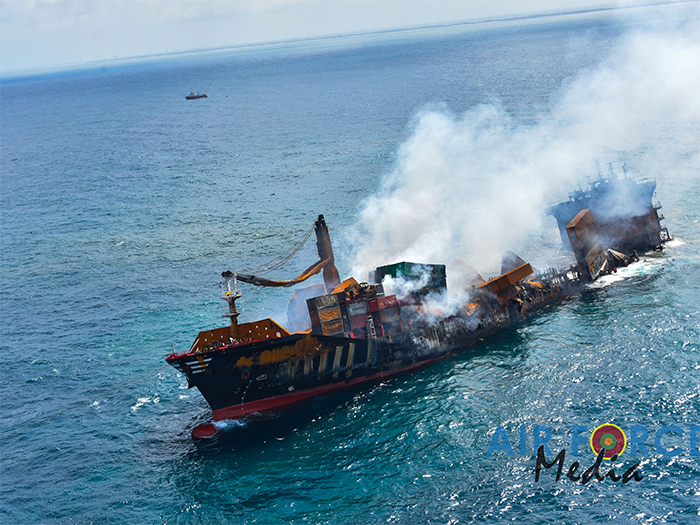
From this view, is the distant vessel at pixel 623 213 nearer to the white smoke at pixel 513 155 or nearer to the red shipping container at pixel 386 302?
the white smoke at pixel 513 155

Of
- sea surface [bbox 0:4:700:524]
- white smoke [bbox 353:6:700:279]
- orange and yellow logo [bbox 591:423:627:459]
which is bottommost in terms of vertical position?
orange and yellow logo [bbox 591:423:627:459]

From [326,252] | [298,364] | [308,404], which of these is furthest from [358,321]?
[326,252]

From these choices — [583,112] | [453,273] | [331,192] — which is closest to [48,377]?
[453,273]

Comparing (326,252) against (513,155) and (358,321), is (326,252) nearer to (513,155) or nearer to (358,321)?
(358,321)

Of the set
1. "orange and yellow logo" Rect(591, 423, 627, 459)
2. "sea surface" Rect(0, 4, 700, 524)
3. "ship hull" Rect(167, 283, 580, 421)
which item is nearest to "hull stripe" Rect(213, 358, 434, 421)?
"ship hull" Rect(167, 283, 580, 421)

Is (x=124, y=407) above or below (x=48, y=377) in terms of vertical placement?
below

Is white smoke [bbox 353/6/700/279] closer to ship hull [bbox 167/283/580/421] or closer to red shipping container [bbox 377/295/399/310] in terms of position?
red shipping container [bbox 377/295/399/310]

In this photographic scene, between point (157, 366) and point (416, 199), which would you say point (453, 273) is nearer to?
point (416, 199)

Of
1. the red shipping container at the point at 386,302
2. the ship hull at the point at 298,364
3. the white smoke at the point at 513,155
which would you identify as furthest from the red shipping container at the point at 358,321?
the white smoke at the point at 513,155
